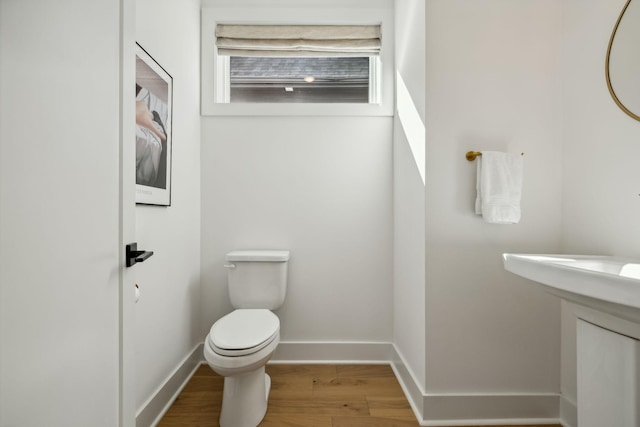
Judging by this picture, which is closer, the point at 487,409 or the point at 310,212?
the point at 487,409

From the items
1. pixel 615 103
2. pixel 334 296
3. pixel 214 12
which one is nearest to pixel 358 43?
pixel 214 12

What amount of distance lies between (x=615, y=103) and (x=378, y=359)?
1.87 m

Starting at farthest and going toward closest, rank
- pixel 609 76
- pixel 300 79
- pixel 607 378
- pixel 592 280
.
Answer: pixel 300 79 → pixel 609 76 → pixel 607 378 → pixel 592 280

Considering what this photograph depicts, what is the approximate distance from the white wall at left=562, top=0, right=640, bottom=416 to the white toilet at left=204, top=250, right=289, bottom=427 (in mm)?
1479

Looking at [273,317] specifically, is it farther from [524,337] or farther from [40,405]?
[524,337]

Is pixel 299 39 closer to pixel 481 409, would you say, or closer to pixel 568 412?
pixel 481 409

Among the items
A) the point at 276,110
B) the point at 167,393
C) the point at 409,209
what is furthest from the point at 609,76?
the point at 167,393

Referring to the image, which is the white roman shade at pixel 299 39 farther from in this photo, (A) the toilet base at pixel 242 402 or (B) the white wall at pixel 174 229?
(A) the toilet base at pixel 242 402

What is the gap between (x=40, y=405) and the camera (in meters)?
0.59

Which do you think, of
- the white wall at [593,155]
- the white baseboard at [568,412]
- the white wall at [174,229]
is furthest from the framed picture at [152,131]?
the white baseboard at [568,412]

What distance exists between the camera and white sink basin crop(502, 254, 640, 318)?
0.74 m

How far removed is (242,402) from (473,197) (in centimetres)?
149

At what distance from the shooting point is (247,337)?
1.41 metres

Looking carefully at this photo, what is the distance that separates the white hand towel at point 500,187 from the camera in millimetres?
1406
